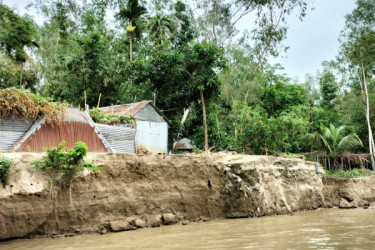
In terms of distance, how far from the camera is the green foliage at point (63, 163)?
6926mm

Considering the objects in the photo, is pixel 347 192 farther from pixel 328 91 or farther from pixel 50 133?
pixel 328 91

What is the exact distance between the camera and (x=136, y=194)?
8.06 meters

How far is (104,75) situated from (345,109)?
19949 mm

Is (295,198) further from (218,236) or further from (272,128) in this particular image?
(218,236)

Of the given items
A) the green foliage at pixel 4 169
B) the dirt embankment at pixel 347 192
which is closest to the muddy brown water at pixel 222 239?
the green foliage at pixel 4 169

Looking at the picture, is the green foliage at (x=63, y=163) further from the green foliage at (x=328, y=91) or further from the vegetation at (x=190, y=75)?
the green foliage at (x=328, y=91)

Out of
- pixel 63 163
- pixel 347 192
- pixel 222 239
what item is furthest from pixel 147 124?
pixel 222 239

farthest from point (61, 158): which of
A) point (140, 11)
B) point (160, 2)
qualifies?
point (160, 2)

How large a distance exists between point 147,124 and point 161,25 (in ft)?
25.0

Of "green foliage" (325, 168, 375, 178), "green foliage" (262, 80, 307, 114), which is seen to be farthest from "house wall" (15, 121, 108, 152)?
"green foliage" (262, 80, 307, 114)

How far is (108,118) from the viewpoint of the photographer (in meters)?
11.8

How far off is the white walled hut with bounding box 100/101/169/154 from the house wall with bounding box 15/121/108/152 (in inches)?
220

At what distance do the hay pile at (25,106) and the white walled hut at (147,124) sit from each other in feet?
20.9

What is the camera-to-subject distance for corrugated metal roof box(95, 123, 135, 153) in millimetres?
9871
